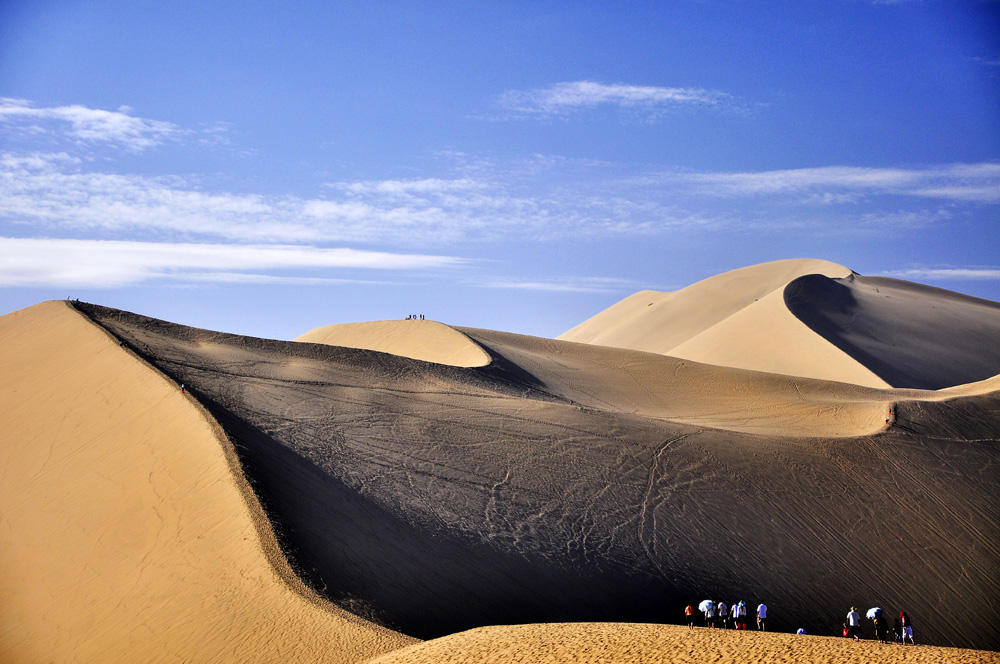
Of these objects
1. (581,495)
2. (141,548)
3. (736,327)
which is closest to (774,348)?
(736,327)

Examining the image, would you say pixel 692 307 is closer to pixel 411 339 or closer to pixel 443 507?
pixel 411 339

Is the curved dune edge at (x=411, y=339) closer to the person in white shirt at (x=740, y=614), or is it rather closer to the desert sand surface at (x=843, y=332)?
the person in white shirt at (x=740, y=614)

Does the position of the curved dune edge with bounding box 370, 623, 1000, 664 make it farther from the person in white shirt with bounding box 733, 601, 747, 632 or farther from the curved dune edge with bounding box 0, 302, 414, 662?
the person in white shirt with bounding box 733, 601, 747, 632

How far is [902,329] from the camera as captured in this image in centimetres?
5781

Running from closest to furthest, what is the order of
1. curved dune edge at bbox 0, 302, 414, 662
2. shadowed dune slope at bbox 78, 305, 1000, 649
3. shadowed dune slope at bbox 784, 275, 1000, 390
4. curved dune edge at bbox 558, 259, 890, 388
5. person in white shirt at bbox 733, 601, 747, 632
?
curved dune edge at bbox 0, 302, 414, 662, person in white shirt at bbox 733, 601, 747, 632, shadowed dune slope at bbox 78, 305, 1000, 649, curved dune edge at bbox 558, 259, 890, 388, shadowed dune slope at bbox 784, 275, 1000, 390

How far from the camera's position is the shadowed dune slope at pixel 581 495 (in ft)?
50.3

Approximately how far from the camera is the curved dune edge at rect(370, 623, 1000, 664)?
921 centimetres

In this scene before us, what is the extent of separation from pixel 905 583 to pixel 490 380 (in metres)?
15.7

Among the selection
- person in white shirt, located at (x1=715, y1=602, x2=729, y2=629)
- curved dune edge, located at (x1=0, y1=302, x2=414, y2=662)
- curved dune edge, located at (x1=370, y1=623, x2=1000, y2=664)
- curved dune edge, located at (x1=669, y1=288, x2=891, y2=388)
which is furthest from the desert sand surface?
curved dune edge, located at (x1=0, y1=302, x2=414, y2=662)

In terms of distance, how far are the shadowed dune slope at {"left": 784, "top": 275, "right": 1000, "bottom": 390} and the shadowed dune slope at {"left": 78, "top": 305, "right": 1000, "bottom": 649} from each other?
75.0ft

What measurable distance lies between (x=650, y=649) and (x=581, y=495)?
965 centimetres

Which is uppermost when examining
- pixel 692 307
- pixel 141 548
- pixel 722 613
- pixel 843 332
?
pixel 692 307

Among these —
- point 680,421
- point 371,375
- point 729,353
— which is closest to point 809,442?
point 680,421

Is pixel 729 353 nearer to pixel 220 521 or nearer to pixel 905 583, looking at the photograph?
pixel 905 583
